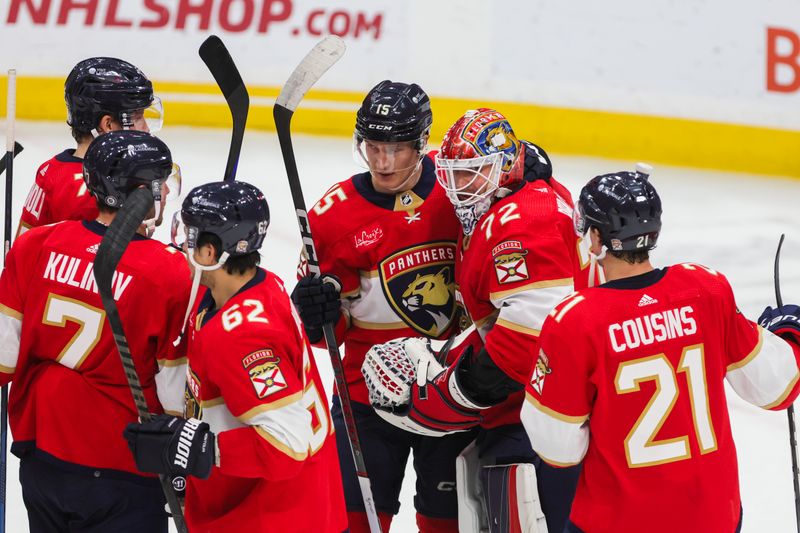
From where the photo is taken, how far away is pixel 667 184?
18.9ft

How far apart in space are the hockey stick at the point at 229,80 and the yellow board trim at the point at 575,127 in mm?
2845

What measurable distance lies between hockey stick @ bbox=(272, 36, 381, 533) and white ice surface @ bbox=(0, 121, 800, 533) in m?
1.29

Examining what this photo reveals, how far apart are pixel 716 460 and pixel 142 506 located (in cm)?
115

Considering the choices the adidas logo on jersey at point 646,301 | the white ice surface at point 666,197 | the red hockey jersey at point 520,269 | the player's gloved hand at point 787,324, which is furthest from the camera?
the white ice surface at point 666,197

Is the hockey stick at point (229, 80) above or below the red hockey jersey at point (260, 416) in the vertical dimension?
above

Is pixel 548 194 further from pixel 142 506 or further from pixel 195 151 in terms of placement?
pixel 195 151

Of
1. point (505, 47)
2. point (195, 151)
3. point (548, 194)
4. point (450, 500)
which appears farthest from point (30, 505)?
point (505, 47)

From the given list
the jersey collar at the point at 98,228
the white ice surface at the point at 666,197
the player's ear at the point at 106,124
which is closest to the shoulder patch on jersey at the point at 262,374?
the jersey collar at the point at 98,228

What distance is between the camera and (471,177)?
269 cm

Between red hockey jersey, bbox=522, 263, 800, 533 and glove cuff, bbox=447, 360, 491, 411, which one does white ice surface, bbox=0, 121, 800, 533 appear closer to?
glove cuff, bbox=447, 360, 491, 411

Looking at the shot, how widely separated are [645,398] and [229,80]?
1358 millimetres

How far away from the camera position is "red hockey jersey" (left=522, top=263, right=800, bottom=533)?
2139 mm

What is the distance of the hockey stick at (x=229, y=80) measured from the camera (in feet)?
9.51

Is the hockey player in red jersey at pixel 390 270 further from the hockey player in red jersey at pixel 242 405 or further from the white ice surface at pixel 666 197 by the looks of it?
the white ice surface at pixel 666 197
